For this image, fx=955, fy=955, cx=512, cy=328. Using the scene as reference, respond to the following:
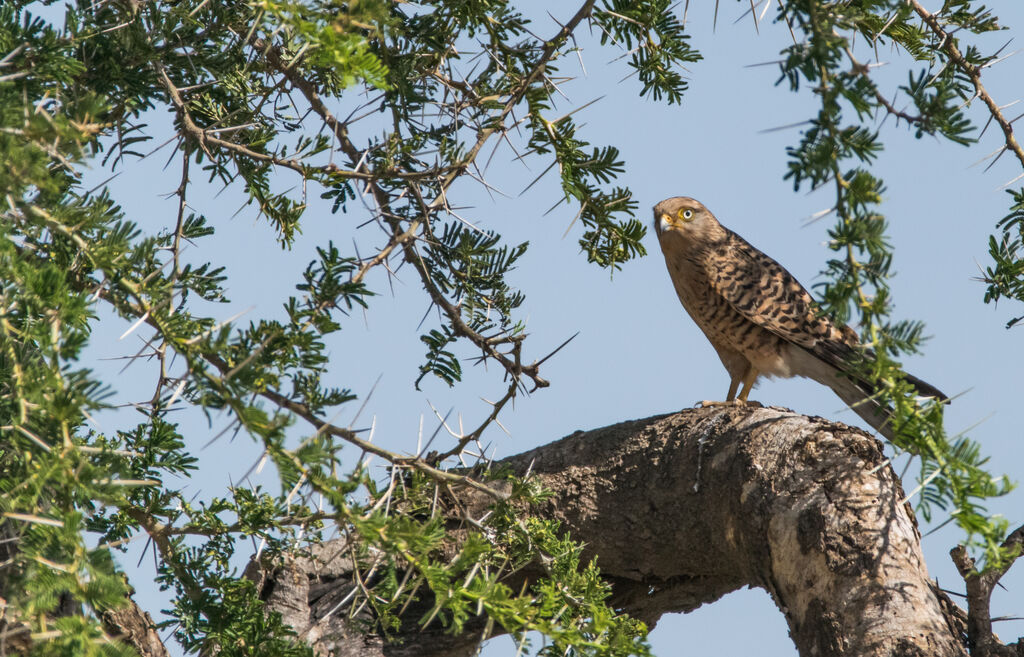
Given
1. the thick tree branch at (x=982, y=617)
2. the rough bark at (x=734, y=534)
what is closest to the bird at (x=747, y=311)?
the rough bark at (x=734, y=534)

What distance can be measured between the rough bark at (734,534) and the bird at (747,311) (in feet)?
3.19

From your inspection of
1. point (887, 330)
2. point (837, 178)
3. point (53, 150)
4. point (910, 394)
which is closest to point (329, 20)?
point (53, 150)

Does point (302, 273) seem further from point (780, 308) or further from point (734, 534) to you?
point (780, 308)

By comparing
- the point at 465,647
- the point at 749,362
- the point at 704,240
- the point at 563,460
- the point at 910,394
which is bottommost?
the point at 465,647

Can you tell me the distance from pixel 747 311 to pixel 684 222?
3.30 ft

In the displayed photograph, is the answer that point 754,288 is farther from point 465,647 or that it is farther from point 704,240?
point 465,647

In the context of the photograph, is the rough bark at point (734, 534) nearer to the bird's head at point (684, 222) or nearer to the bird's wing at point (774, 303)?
the bird's wing at point (774, 303)

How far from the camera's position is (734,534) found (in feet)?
13.3

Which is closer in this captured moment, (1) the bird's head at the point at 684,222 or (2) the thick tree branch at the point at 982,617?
(2) the thick tree branch at the point at 982,617

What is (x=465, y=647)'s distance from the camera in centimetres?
457

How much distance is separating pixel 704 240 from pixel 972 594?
10.8 feet

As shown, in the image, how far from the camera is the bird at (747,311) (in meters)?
5.64

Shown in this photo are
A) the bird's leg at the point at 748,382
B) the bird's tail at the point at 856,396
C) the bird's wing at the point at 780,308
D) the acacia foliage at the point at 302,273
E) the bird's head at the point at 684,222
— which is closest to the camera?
the acacia foliage at the point at 302,273

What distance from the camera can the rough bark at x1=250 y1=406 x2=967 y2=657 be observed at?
11.1 ft
